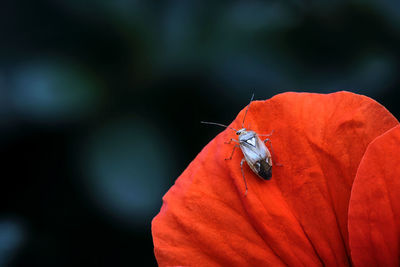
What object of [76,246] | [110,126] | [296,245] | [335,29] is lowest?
[76,246]

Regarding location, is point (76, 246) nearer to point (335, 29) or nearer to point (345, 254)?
point (345, 254)

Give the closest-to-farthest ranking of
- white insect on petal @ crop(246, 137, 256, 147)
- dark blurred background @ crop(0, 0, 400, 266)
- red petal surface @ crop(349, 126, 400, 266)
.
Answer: red petal surface @ crop(349, 126, 400, 266) < white insect on petal @ crop(246, 137, 256, 147) < dark blurred background @ crop(0, 0, 400, 266)

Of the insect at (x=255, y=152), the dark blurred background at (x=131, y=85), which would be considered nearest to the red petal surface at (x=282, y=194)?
the insect at (x=255, y=152)

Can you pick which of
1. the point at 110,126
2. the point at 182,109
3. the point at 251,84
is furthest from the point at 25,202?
the point at 251,84

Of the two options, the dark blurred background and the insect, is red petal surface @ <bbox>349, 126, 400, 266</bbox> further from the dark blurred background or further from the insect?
the dark blurred background

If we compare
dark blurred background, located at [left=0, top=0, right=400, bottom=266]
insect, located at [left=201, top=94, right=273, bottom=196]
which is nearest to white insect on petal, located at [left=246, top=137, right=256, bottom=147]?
insect, located at [left=201, top=94, right=273, bottom=196]

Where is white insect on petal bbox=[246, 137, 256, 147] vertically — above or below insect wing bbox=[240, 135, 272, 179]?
above
